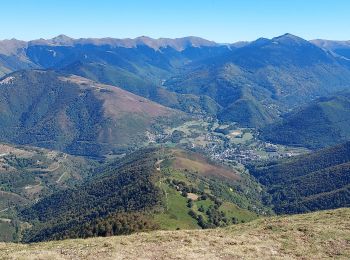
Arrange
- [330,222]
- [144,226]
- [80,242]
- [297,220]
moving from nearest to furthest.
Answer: [80,242] < [330,222] < [297,220] < [144,226]

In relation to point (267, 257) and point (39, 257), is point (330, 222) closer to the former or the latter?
point (267, 257)

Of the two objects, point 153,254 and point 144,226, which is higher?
point 153,254

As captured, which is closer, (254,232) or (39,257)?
(39,257)

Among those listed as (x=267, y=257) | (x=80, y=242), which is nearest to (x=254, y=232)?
(x=267, y=257)

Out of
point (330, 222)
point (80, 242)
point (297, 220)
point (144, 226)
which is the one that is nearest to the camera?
point (80, 242)

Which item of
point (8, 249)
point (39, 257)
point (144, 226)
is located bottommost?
point (144, 226)

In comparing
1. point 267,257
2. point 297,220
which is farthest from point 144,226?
point 267,257

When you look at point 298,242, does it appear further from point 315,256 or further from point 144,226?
point 144,226
